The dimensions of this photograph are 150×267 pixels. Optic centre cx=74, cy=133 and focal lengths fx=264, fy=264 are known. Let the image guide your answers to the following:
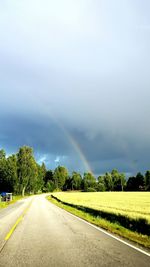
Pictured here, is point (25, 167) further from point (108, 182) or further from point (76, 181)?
point (76, 181)

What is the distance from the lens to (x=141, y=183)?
147250mm

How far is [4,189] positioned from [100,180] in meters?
98.3

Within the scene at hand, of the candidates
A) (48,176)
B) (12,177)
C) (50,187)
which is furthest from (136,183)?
(12,177)

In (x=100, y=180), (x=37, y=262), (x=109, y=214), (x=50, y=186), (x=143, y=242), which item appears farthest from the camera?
(x=100, y=180)

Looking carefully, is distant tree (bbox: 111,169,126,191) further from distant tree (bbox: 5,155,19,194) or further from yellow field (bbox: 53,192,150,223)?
yellow field (bbox: 53,192,150,223)

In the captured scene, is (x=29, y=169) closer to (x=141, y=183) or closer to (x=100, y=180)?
(x=141, y=183)

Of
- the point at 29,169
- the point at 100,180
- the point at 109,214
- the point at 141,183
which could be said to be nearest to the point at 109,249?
the point at 109,214

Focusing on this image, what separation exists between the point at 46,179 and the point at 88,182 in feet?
96.5

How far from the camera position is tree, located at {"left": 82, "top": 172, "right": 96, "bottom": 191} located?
6695 inches

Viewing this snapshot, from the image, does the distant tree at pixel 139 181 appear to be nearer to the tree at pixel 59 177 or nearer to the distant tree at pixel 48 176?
the tree at pixel 59 177

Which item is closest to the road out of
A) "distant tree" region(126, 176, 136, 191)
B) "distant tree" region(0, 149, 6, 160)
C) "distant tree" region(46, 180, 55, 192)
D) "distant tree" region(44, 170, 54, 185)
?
"distant tree" region(0, 149, 6, 160)

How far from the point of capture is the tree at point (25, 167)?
88562mm

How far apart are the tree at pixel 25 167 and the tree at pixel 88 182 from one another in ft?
257

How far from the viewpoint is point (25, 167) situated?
8956 cm
